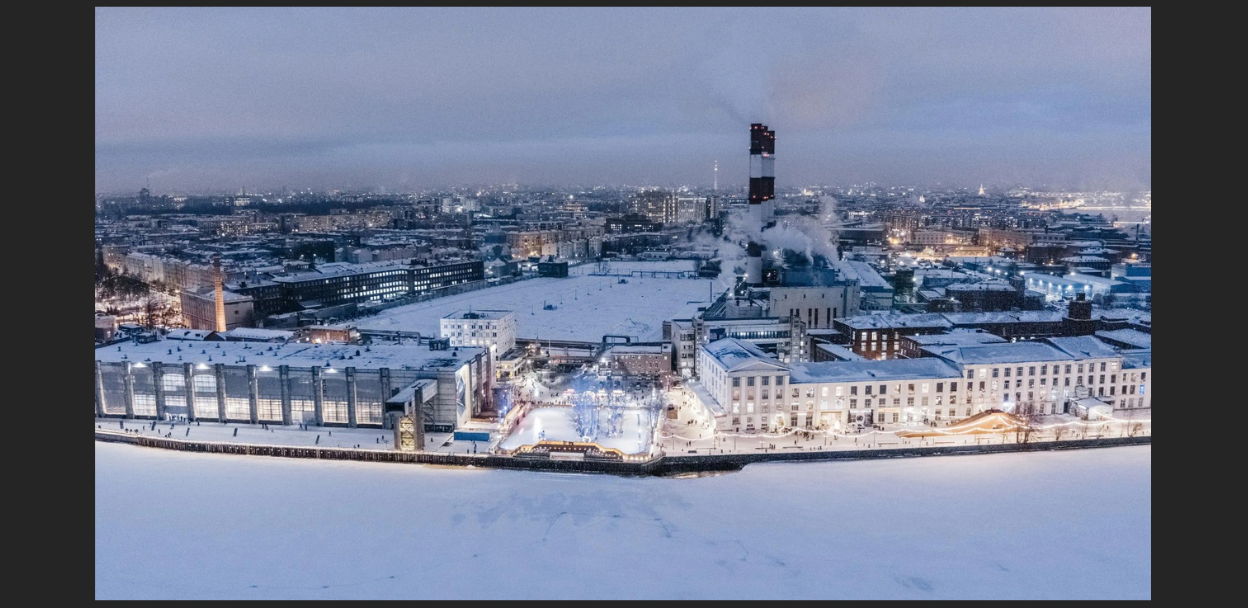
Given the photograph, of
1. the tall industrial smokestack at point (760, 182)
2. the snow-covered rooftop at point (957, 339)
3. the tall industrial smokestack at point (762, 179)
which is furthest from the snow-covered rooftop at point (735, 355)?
the tall industrial smokestack at point (762, 179)

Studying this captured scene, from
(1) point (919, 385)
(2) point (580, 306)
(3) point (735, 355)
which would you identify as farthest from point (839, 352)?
(2) point (580, 306)

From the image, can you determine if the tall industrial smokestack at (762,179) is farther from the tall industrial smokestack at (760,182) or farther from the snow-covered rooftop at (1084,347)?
the snow-covered rooftop at (1084,347)

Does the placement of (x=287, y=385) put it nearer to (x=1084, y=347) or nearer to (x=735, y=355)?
(x=735, y=355)

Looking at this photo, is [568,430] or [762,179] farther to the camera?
[762,179]

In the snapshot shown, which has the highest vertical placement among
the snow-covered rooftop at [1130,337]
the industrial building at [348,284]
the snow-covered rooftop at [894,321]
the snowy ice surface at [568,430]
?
the industrial building at [348,284]

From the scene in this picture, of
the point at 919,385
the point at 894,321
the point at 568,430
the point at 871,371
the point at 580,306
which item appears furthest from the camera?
the point at 580,306

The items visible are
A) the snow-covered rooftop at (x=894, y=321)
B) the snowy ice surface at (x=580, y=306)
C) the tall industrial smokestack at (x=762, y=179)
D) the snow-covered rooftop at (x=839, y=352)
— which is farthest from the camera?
the tall industrial smokestack at (x=762, y=179)
